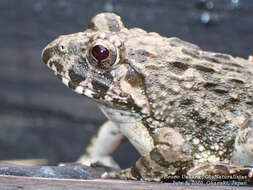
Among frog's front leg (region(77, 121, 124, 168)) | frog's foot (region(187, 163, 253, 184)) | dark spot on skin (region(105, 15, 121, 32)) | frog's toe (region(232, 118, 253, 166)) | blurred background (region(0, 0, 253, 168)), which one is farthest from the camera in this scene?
blurred background (region(0, 0, 253, 168))

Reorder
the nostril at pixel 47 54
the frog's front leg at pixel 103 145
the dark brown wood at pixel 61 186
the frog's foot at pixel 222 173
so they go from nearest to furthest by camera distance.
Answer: the dark brown wood at pixel 61 186, the frog's foot at pixel 222 173, the nostril at pixel 47 54, the frog's front leg at pixel 103 145

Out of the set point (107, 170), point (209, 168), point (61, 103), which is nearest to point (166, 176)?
point (209, 168)

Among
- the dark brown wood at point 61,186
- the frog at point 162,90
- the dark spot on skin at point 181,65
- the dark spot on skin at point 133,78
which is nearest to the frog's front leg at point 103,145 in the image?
the frog at point 162,90

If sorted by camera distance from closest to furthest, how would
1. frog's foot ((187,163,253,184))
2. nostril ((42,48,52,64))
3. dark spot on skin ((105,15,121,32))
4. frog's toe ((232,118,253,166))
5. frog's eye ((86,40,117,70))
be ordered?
frog's foot ((187,163,253,184))
frog's toe ((232,118,253,166))
frog's eye ((86,40,117,70))
nostril ((42,48,52,64))
dark spot on skin ((105,15,121,32))

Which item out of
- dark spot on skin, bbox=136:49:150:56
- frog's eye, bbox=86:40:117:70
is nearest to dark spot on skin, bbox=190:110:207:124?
dark spot on skin, bbox=136:49:150:56

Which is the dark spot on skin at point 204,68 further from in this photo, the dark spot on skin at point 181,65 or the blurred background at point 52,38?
the blurred background at point 52,38

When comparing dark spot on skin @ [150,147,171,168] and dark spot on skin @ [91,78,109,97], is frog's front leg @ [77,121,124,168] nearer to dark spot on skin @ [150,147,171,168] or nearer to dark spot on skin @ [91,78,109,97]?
dark spot on skin @ [91,78,109,97]

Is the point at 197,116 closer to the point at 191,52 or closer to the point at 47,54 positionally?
the point at 191,52

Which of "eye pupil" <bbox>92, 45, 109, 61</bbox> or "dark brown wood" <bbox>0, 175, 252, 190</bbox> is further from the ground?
"eye pupil" <bbox>92, 45, 109, 61</bbox>
